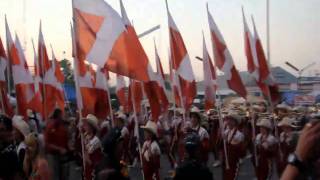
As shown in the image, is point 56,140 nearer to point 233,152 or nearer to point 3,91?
point 3,91

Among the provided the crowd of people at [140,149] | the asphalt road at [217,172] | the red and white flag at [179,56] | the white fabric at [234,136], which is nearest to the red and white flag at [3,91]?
the crowd of people at [140,149]

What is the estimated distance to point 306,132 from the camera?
2039 millimetres

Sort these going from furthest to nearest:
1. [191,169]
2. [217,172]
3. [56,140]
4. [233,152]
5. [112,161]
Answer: [217,172]
[233,152]
[56,140]
[112,161]
[191,169]

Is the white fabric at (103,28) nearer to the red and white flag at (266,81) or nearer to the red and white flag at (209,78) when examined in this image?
the red and white flag at (266,81)

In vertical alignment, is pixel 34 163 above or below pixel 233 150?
above

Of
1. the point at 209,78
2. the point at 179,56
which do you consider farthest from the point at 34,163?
the point at 209,78

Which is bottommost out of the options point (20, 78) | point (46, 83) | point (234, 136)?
point (234, 136)

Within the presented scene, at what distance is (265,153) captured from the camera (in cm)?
973

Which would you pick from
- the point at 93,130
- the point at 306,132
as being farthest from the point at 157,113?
the point at 306,132

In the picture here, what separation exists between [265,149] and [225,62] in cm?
217

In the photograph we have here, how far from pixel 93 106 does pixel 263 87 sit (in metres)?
4.41

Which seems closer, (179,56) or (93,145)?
(93,145)

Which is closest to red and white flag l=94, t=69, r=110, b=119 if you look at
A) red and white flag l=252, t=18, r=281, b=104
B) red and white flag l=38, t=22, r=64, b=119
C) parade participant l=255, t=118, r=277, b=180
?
red and white flag l=38, t=22, r=64, b=119

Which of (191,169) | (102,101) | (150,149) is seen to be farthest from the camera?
(150,149)
